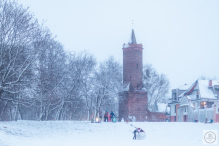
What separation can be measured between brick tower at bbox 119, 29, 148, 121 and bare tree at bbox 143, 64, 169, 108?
10239 mm

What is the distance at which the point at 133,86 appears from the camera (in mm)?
64438

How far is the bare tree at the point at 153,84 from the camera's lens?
7513 centimetres

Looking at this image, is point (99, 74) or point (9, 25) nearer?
point (9, 25)

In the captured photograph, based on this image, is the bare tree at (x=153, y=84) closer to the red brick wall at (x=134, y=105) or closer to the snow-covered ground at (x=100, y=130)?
the red brick wall at (x=134, y=105)

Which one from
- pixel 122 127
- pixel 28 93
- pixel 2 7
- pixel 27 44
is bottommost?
pixel 122 127

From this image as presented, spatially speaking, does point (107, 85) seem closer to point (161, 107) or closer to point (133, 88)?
point (133, 88)

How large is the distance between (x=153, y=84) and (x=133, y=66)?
487 inches

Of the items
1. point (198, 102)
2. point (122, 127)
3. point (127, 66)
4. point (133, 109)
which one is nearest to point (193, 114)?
point (198, 102)

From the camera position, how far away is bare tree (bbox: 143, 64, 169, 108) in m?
75.1

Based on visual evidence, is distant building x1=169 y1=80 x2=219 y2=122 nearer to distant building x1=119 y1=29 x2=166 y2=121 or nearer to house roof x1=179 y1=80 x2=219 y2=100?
house roof x1=179 y1=80 x2=219 y2=100

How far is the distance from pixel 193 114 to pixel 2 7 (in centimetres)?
3530

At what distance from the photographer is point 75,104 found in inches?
2121

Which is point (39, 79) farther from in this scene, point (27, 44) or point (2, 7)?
point (2, 7)

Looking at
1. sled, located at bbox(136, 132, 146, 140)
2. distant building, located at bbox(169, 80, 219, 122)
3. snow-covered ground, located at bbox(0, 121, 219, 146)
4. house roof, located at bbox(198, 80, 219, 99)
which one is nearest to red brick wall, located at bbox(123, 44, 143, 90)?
distant building, located at bbox(169, 80, 219, 122)
